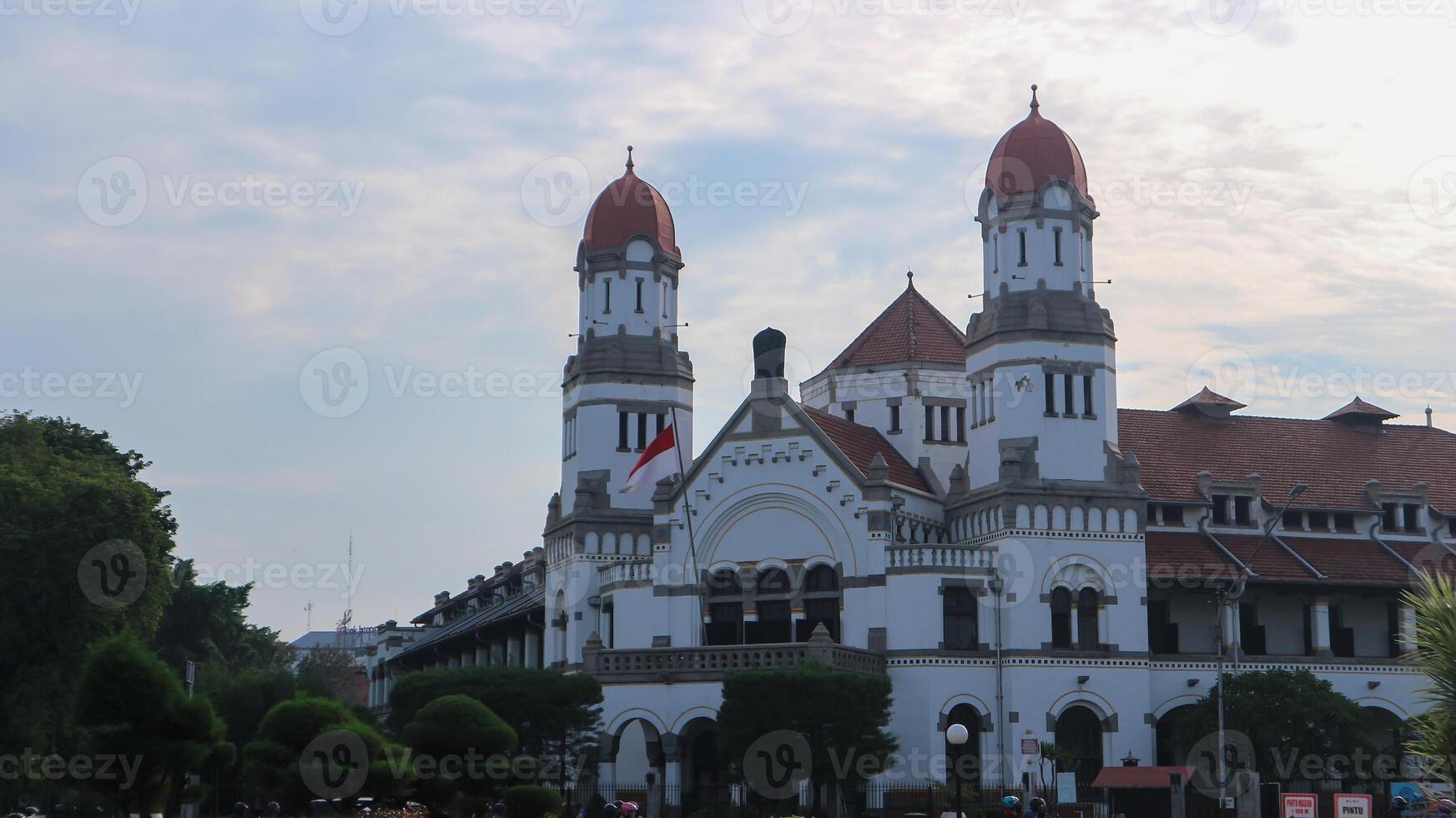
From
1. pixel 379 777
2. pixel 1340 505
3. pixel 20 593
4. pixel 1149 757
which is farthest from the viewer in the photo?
pixel 1340 505

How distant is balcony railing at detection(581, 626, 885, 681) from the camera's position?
56.5 m

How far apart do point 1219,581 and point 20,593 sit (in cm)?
4056

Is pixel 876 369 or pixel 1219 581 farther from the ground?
pixel 876 369

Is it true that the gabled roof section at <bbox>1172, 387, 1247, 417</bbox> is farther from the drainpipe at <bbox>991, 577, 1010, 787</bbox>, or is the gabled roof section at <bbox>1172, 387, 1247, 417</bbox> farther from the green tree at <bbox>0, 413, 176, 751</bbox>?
the green tree at <bbox>0, 413, 176, 751</bbox>

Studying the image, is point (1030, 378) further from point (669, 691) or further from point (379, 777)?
point (379, 777)

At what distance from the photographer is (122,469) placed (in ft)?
226

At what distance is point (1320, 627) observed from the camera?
65125mm

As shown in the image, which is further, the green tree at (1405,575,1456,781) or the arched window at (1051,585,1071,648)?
the arched window at (1051,585,1071,648)

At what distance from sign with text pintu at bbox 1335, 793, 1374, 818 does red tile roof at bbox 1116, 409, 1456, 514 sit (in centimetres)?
2617

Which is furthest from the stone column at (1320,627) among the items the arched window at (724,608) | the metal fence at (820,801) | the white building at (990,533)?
the arched window at (724,608)

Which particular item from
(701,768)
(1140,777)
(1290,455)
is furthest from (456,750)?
(1290,455)

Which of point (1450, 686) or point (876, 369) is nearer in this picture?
point (1450, 686)

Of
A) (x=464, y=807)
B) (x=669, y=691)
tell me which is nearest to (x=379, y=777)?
(x=464, y=807)

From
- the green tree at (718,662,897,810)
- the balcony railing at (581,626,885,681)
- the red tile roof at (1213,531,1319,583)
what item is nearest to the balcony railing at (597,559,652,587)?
the balcony railing at (581,626,885,681)
